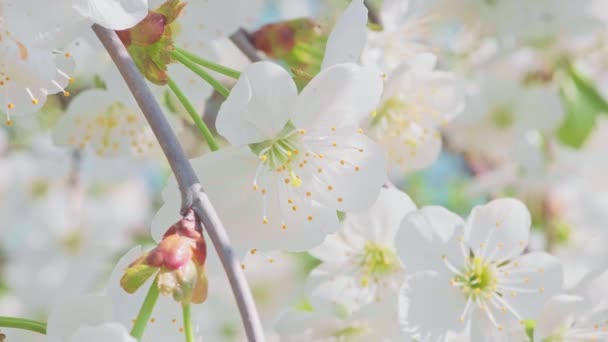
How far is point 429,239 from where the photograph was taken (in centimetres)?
136

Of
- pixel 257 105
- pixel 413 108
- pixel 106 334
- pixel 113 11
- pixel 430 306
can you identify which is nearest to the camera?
pixel 106 334

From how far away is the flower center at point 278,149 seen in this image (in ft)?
4.07

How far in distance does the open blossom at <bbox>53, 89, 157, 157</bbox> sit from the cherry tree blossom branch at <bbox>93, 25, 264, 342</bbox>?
48cm

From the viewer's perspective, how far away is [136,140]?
1.68 metres

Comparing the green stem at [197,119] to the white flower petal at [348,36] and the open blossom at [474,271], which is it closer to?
the white flower petal at [348,36]

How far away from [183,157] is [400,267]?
0.51 meters

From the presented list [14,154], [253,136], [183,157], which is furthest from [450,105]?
[14,154]

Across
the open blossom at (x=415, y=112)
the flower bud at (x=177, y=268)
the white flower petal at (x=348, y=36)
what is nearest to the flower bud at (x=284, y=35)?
the open blossom at (x=415, y=112)

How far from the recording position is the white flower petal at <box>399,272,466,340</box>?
51.8 inches

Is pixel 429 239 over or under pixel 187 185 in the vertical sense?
over

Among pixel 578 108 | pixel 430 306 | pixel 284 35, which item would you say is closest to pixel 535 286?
pixel 430 306

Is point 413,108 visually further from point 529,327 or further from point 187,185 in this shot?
point 187,185

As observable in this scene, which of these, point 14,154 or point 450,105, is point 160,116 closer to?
point 450,105

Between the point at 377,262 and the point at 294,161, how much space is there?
0.94ft
